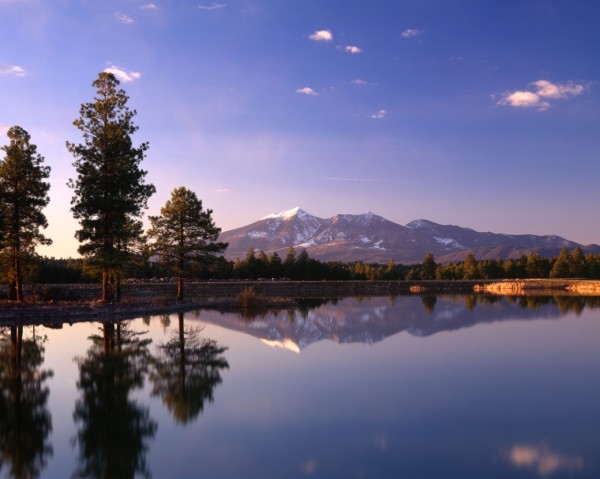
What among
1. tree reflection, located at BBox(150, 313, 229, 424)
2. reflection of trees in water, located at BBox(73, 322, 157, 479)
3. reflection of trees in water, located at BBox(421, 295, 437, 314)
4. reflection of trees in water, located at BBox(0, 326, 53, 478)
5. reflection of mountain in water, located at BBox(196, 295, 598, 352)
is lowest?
reflection of trees in water, located at BBox(421, 295, 437, 314)

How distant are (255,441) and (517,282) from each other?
112m

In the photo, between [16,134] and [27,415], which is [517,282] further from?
[27,415]

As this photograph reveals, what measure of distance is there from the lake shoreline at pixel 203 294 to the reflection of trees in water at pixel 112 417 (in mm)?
15466

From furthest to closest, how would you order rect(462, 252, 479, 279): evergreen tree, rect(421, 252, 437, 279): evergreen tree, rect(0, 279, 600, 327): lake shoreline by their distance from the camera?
rect(421, 252, 437, 279): evergreen tree → rect(462, 252, 479, 279): evergreen tree → rect(0, 279, 600, 327): lake shoreline

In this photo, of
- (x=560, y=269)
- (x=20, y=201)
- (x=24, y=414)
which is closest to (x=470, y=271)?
(x=560, y=269)

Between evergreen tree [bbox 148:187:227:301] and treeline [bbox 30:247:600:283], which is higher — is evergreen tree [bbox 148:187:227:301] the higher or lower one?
the higher one

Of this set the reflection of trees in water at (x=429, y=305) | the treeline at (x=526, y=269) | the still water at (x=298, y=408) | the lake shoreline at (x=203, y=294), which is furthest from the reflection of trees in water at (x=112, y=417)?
the treeline at (x=526, y=269)

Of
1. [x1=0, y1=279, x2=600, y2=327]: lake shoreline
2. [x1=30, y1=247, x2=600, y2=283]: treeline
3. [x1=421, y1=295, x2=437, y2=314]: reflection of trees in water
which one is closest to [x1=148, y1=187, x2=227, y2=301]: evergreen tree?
[x1=0, y1=279, x2=600, y2=327]: lake shoreline

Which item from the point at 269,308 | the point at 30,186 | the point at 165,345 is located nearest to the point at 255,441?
the point at 165,345

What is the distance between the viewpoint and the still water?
942 centimetres

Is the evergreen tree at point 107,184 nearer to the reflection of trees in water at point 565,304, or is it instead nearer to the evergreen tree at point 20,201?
the evergreen tree at point 20,201

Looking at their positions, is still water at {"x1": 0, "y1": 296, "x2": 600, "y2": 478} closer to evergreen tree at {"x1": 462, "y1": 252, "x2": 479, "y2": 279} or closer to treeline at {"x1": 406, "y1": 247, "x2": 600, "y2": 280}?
treeline at {"x1": 406, "y1": 247, "x2": 600, "y2": 280}

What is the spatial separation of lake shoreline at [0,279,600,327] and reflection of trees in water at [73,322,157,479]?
1547 centimetres

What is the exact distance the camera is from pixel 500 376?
56.1ft
